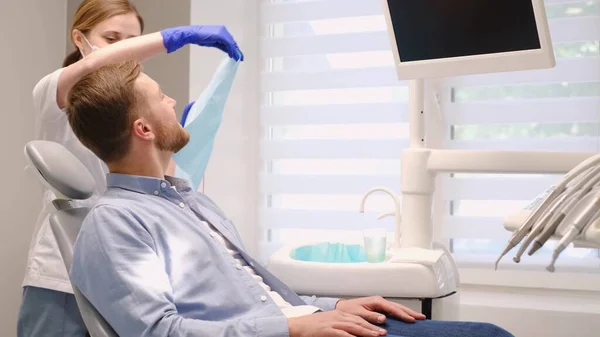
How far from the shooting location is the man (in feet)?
4.22

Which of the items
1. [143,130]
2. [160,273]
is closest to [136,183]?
[143,130]

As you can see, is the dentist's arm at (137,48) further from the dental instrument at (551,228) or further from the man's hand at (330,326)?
the dental instrument at (551,228)

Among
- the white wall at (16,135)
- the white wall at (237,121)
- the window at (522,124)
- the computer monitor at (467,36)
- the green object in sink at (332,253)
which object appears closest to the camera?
the computer monitor at (467,36)

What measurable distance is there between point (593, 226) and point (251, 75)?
7.52 ft

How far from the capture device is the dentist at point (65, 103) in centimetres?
152

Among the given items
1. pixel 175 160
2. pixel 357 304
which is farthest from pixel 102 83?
pixel 357 304

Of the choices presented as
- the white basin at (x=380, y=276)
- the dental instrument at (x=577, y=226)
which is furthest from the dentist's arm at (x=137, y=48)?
the dental instrument at (x=577, y=226)

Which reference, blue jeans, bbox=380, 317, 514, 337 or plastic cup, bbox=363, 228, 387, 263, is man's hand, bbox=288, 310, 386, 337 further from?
plastic cup, bbox=363, 228, 387, 263

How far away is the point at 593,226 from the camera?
75 cm

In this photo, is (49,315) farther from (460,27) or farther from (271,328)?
(460,27)

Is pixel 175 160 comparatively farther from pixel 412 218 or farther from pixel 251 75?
pixel 251 75

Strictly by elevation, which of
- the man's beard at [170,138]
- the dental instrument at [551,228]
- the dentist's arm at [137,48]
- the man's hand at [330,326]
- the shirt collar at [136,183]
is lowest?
the man's hand at [330,326]

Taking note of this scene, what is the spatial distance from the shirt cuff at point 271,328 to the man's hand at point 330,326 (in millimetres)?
12

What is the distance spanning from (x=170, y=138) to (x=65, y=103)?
0.32m
